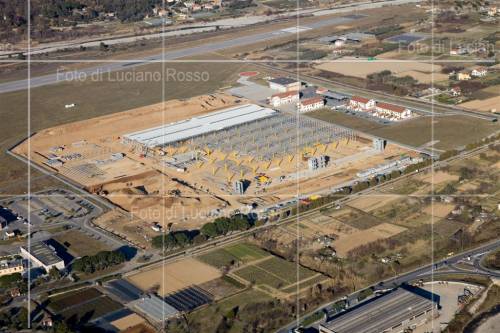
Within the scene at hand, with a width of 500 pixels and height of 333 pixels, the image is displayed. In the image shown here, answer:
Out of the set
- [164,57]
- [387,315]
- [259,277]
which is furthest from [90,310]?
[164,57]

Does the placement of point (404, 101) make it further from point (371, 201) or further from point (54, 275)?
point (54, 275)

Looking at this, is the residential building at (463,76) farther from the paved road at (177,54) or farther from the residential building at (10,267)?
the residential building at (10,267)

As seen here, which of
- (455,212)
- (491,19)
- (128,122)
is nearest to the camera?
(455,212)

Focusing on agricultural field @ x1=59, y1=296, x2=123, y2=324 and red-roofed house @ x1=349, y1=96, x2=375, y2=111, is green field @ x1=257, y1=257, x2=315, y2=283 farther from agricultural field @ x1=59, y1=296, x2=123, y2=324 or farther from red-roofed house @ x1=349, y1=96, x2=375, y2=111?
red-roofed house @ x1=349, y1=96, x2=375, y2=111

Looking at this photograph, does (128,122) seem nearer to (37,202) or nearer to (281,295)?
(37,202)

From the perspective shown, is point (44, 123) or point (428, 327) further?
point (44, 123)

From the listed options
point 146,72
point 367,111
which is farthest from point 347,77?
point 146,72

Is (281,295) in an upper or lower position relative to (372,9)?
lower

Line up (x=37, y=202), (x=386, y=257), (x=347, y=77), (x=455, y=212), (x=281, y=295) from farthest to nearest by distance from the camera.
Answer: (x=347, y=77) < (x=37, y=202) < (x=455, y=212) < (x=386, y=257) < (x=281, y=295)
